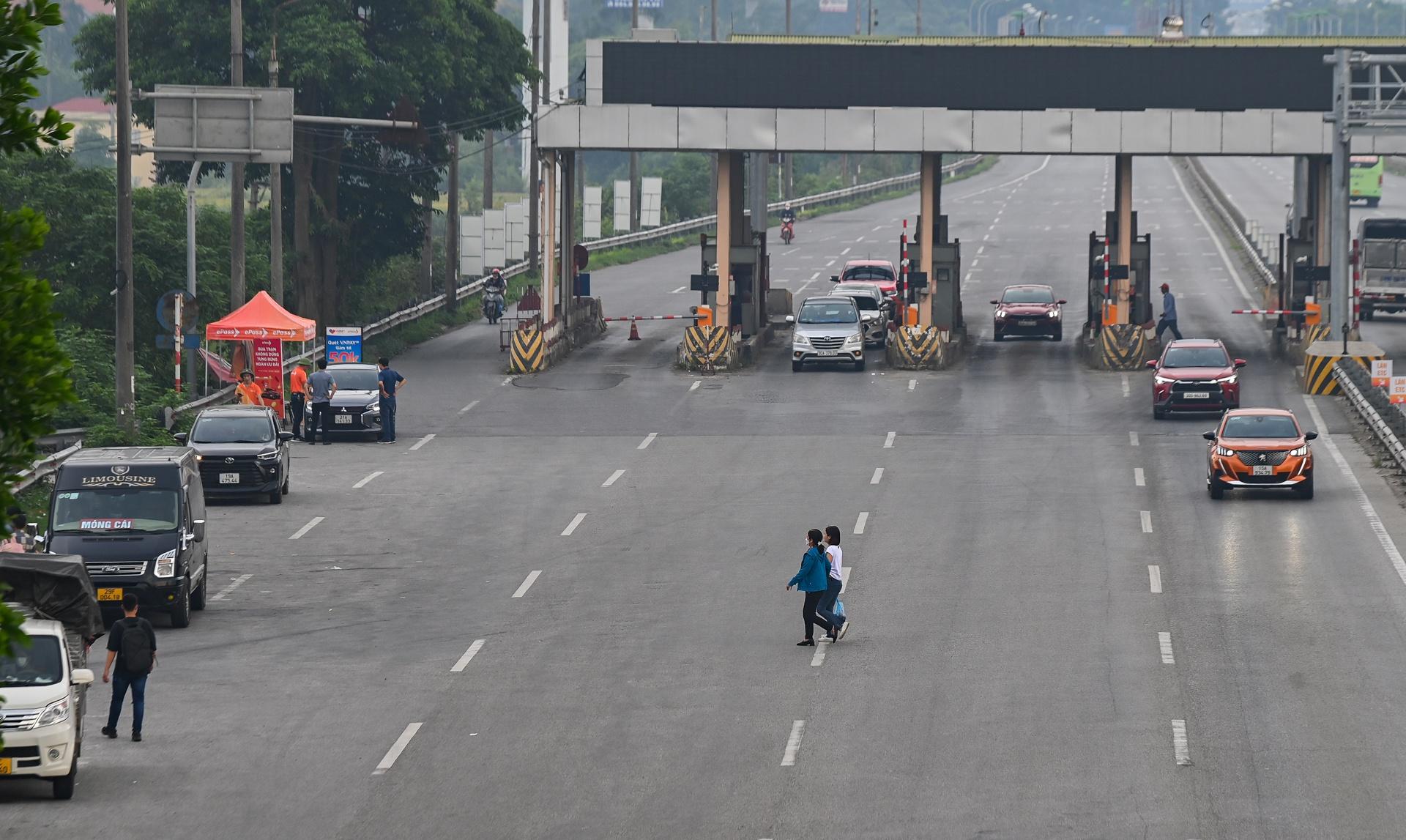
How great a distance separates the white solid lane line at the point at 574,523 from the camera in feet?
109

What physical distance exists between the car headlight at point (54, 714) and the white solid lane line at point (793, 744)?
241 inches

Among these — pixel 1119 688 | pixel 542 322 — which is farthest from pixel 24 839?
pixel 542 322

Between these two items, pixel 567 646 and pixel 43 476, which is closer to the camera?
pixel 567 646

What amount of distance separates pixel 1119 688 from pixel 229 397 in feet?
90.2

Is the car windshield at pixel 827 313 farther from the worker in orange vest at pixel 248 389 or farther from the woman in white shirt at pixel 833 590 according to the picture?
the woman in white shirt at pixel 833 590

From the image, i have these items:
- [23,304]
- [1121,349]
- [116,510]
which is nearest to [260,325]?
[116,510]

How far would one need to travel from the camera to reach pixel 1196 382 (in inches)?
1763

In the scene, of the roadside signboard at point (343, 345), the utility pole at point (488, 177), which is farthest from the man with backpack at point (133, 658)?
the utility pole at point (488, 177)

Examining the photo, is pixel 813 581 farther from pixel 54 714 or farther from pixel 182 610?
pixel 54 714

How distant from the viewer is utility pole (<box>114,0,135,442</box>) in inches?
1379

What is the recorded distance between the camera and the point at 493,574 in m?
30.2

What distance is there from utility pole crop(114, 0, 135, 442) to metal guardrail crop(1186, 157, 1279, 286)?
139 ft

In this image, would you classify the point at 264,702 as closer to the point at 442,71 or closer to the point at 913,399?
the point at 913,399

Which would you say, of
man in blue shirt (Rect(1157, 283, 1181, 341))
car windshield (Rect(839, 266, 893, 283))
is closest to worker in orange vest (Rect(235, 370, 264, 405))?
man in blue shirt (Rect(1157, 283, 1181, 341))
